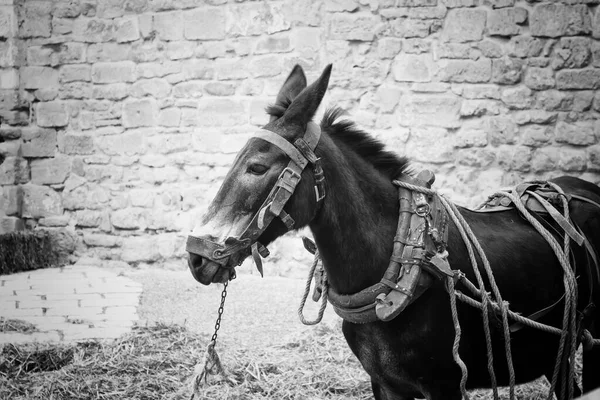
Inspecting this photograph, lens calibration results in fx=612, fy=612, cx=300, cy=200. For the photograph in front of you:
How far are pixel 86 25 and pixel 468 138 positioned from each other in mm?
4722

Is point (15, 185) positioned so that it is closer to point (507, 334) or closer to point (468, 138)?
point (468, 138)

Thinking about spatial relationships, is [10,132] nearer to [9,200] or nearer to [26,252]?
[9,200]

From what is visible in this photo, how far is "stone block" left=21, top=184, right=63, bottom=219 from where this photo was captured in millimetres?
7637

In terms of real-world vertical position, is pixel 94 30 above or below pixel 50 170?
above

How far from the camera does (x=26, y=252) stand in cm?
729

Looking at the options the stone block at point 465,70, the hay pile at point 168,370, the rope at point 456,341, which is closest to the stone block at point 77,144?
the hay pile at point 168,370

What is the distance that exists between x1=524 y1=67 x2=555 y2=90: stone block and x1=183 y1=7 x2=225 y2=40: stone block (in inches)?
132

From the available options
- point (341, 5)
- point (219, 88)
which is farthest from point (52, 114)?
point (341, 5)

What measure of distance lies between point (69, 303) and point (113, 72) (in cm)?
291

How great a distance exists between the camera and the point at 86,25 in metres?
7.45

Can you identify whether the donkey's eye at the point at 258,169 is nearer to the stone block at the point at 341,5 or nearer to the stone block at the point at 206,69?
the stone block at the point at 341,5

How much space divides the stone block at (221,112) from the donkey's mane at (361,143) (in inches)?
163

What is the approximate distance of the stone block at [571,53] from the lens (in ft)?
20.0

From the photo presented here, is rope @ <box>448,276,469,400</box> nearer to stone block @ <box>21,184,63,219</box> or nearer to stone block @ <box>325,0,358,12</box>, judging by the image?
stone block @ <box>325,0,358,12</box>
